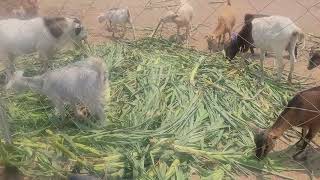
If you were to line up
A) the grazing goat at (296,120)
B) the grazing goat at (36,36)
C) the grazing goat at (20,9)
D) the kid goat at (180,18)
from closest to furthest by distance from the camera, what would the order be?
the grazing goat at (296,120)
the grazing goat at (36,36)
the kid goat at (180,18)
the grazing goat at (20,9)

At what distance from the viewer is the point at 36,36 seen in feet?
25.6

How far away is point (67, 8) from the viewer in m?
11.8

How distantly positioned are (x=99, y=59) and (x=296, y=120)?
2.57 m

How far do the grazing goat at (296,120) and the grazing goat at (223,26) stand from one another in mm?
4081

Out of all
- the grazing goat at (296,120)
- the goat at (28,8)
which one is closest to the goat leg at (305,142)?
the grazing goat at (296,120)

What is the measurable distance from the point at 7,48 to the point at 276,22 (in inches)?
174

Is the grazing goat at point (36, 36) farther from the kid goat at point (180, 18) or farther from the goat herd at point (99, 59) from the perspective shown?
the kid goat at point (180, 18)

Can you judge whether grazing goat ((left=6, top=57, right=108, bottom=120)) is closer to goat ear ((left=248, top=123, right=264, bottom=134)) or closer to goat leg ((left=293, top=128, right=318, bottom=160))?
goat ear ((left=248, top=123, right=264, bottom=134))

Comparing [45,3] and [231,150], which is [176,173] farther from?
[45,3]

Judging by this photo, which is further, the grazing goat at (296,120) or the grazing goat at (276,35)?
the grazing goat at (276,35)

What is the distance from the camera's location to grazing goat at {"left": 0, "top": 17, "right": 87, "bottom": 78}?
25.1 feet

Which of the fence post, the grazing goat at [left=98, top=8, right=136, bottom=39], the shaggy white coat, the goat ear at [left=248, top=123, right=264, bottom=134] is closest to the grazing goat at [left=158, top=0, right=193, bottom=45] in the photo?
the grazing goat at [left=98, top=8, right=136, bottom=39]

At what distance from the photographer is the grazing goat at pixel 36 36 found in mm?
7652

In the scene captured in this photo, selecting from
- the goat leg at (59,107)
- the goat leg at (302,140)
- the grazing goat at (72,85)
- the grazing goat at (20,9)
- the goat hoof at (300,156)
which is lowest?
the goat hoof at (300,156)
